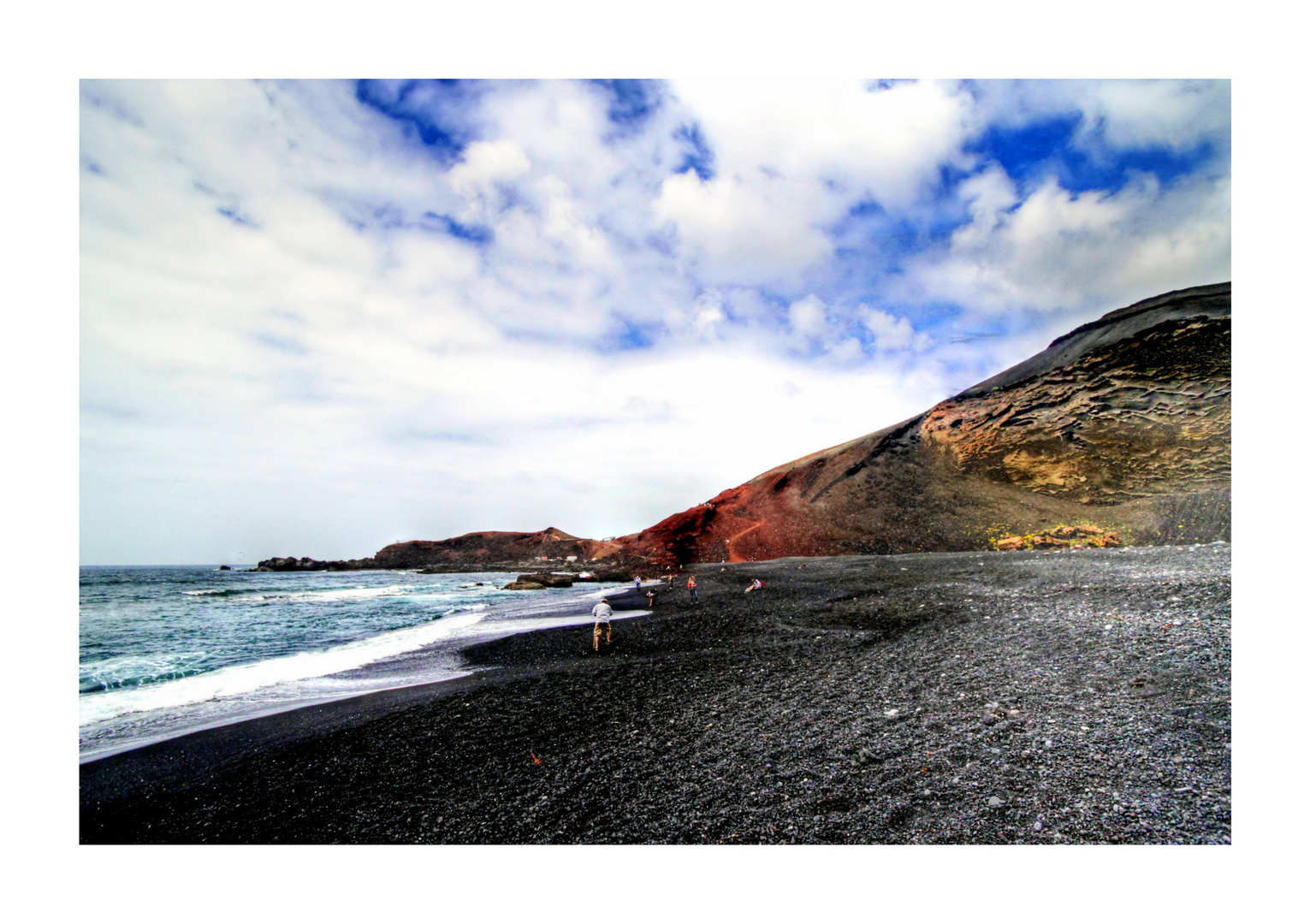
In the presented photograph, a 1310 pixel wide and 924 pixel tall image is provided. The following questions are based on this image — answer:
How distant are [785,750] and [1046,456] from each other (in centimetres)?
1853

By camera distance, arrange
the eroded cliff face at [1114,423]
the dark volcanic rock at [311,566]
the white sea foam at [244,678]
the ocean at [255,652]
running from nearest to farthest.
A: the ocean at [255,652], the white sea foam at [244,678], the eroded cliff face at [1114,423], the dark volcanic rock at [311,566]

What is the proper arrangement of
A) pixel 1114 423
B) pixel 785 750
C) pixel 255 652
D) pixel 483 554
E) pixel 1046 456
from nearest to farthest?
pixel 785 750
pixel 255 652
pixel 1114 423
pixel 1046 456
pixel 483 554

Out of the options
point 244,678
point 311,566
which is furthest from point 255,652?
point 311,566

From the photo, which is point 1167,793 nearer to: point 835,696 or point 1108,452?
point 835,696

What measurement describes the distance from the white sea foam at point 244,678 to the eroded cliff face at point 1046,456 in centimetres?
1646

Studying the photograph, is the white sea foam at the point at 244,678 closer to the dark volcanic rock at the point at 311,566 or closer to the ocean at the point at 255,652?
the ocean at the point at 255,652

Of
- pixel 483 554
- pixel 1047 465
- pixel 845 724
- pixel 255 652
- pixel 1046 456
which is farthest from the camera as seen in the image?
pixel 483 554

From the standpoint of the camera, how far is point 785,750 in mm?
4082

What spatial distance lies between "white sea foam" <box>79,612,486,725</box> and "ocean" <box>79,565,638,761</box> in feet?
0.12

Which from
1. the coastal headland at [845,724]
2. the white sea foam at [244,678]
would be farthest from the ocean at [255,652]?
the coastal headland at [845,724]

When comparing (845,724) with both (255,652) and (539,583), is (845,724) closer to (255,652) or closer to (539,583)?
(255,652)

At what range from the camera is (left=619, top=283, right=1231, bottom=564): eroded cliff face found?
1129 cm

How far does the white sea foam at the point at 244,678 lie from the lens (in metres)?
7.77

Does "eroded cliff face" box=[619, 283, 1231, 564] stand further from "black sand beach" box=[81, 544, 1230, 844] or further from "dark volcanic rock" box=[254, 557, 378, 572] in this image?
"dark volcanic rock" box=[254, 557, 378, 572]
